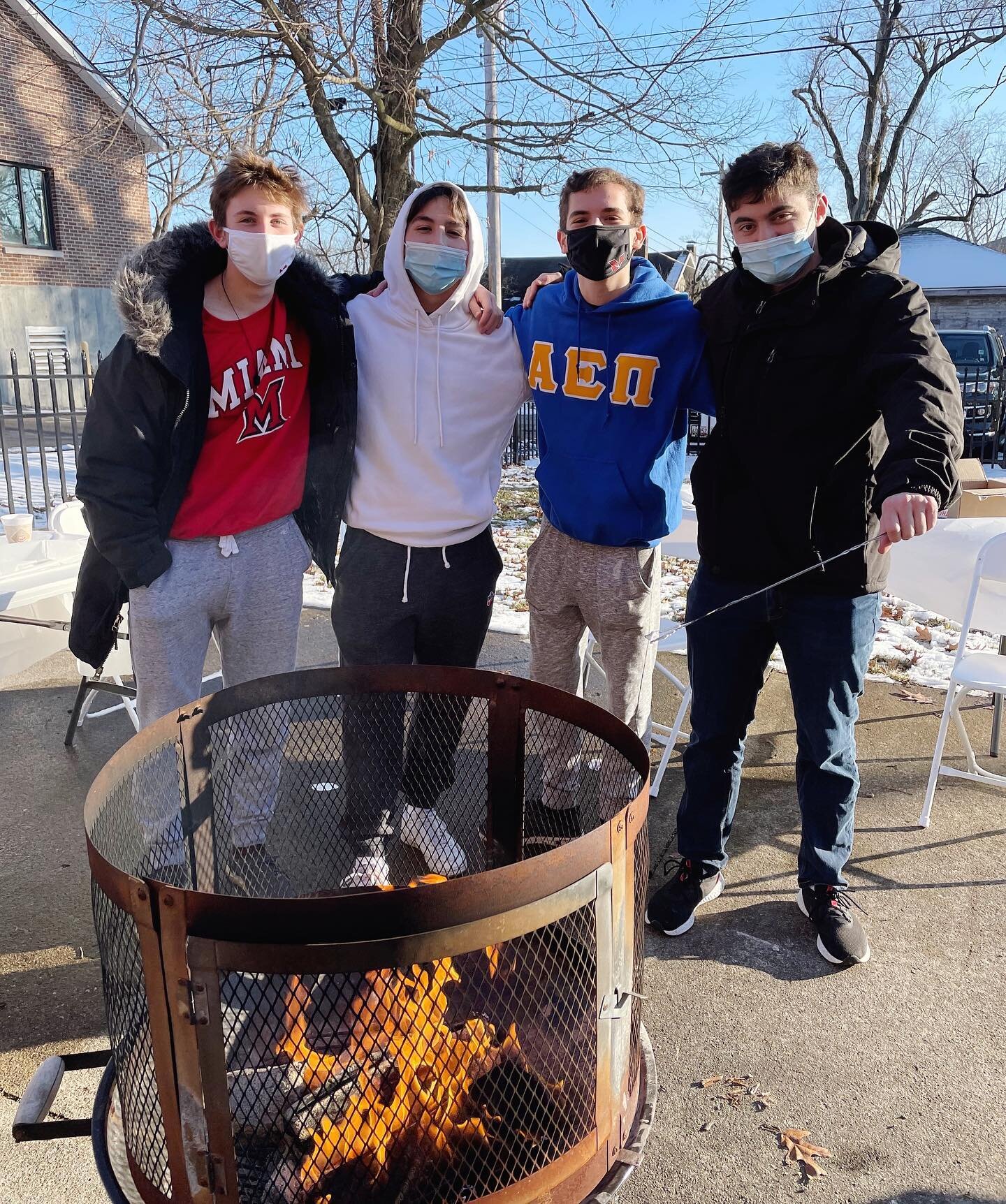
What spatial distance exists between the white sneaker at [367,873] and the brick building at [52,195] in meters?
17.5

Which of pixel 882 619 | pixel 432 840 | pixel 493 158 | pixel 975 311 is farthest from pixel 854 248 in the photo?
pixel 975 311

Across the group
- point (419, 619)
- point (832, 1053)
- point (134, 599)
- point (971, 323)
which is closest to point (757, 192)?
point (419, 619)

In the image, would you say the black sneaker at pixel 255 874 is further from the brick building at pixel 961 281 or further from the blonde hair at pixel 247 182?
the brick building at pixel 961 281

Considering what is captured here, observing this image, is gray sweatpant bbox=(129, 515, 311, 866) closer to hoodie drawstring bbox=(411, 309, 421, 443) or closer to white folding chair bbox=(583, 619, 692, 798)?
hoodie drawstring bbox=(411, 309, 421, 443)

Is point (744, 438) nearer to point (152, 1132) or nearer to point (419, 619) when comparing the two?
point (419, 619)

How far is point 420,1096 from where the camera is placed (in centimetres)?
176

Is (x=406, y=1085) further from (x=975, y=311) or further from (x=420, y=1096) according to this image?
(x=975, y=311)

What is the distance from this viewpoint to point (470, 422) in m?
2.84

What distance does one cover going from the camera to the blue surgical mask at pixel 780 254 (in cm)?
246

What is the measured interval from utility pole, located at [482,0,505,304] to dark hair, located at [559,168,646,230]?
6599mm

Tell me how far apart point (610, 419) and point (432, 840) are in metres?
1.44

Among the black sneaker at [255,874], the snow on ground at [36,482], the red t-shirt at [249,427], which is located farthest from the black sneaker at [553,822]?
the snow on ground at [36,482]

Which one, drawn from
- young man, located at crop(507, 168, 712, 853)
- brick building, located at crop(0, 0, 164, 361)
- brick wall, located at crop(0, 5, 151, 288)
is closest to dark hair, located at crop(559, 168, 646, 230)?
young man, located at crop(507, 168, 712, 853)

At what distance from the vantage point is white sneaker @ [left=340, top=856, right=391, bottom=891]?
2.74 metres
